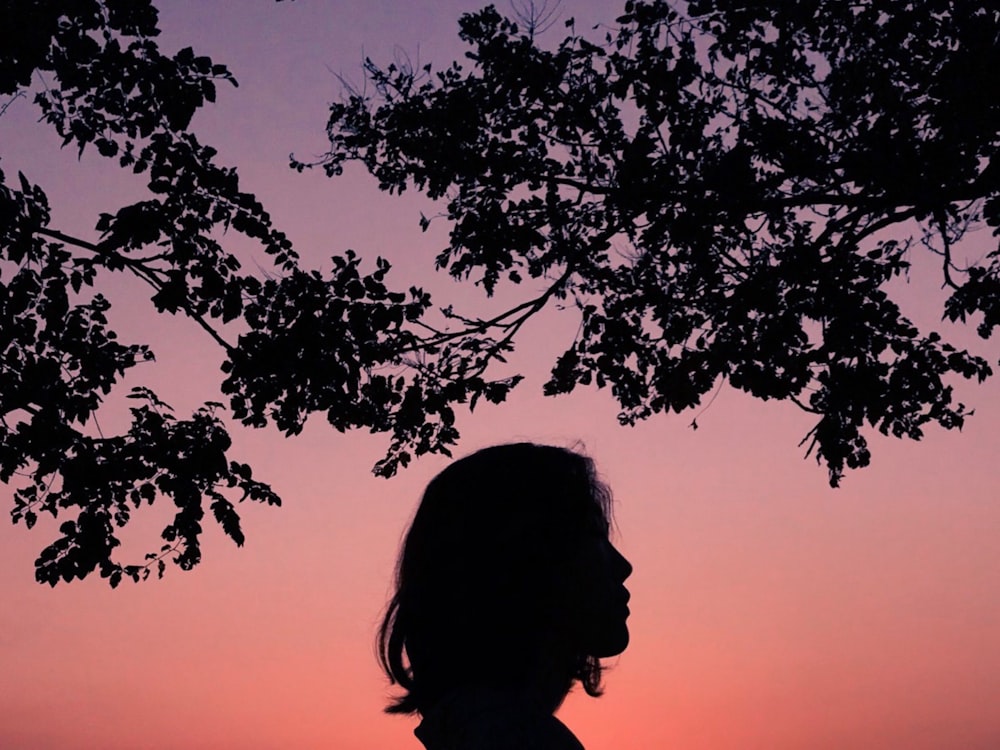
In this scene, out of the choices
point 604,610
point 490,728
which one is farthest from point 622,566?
point 490,728

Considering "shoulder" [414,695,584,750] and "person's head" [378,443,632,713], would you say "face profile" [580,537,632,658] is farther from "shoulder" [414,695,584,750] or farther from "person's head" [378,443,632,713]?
"shoulder" [414,695,584,750]

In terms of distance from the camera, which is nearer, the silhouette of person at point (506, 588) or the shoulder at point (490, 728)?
the shoulder at point (490, 728)

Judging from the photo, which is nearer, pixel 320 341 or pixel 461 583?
pixel 461 583

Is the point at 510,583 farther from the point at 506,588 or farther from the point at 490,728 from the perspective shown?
the point at 490,728

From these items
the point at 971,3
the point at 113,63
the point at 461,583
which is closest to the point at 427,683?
the point at 461,583

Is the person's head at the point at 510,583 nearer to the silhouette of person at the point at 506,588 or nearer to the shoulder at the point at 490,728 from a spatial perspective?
the silhouette of person at the point at 506,588

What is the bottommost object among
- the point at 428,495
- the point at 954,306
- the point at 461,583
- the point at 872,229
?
the point at 461,583

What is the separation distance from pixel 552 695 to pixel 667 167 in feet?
28.7

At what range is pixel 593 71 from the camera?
11.7 metres

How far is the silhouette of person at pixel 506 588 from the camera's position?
2.59 m

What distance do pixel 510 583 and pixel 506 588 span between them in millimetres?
16

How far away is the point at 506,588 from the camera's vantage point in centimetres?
268

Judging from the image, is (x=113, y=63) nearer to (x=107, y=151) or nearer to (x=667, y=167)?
(x=107, y=151)

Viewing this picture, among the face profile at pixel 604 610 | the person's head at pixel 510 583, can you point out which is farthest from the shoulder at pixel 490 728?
the face profile at pixel 604 610
